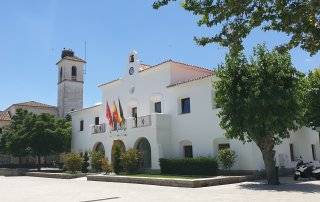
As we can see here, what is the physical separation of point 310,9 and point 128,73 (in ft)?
89.5

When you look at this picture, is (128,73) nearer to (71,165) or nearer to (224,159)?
(71,165)

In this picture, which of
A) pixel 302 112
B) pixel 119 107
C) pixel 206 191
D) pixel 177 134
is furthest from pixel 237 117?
pixel 119 107

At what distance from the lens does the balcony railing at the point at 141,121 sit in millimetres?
29478

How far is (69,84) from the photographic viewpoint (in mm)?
58594

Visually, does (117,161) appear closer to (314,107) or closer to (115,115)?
(115,115)

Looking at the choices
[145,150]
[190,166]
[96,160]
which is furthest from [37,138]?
[190,166]

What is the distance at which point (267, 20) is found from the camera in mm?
7828

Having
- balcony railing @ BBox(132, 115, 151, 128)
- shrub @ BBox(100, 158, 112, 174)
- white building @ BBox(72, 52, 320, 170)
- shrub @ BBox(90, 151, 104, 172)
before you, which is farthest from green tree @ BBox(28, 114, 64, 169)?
balcony railing @ BBox(132, 115, 151, 128)

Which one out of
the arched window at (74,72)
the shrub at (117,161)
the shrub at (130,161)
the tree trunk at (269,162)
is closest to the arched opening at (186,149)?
the shrub at (130,161)

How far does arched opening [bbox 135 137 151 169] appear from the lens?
3073 centimetres

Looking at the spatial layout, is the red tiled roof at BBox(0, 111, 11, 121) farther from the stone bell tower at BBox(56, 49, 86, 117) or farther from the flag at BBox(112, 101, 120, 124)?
the flag at BBox(112, 101, 120, 124)

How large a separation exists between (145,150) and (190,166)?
→ 673 centimetres

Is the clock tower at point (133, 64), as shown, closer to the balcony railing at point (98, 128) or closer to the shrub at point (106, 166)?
the balcony railing at point (98, 128)

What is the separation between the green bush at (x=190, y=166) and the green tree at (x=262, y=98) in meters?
4.64
